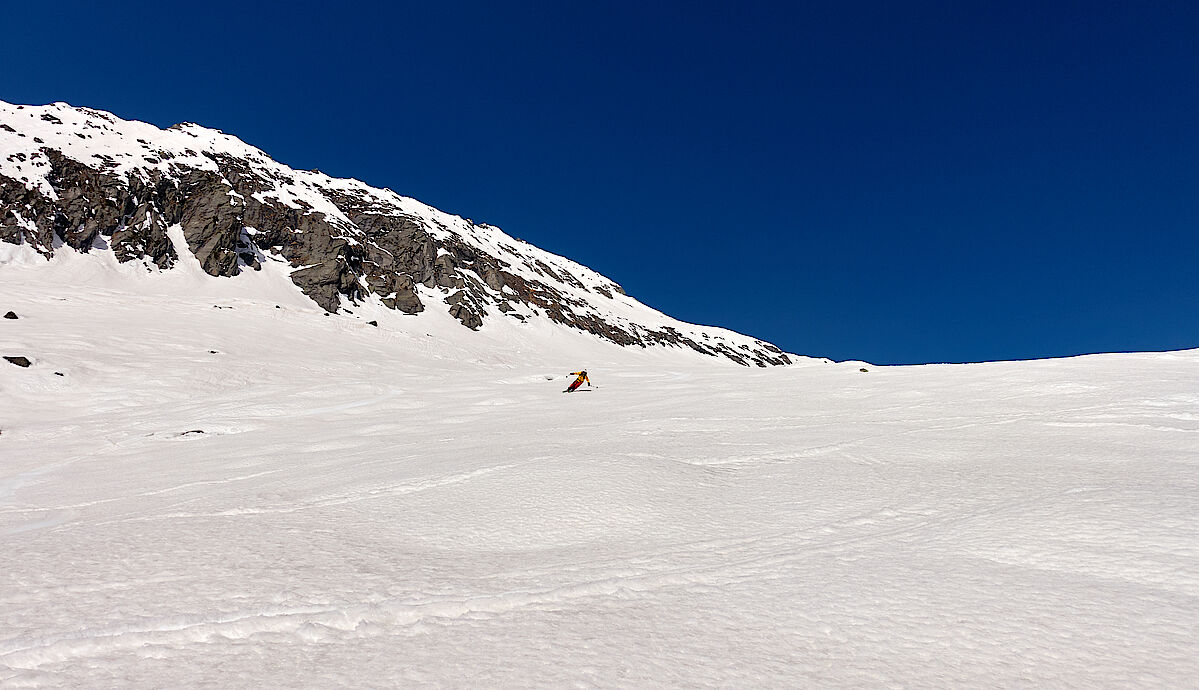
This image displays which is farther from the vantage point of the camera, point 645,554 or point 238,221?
point 238,221

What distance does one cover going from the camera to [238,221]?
67.5 metres

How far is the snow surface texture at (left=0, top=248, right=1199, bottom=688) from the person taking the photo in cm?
214

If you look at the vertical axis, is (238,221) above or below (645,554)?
above

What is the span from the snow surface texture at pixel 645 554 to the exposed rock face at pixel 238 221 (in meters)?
65.2

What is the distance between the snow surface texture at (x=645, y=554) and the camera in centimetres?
214

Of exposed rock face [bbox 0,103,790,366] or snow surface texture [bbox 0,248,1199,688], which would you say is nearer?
snow surface texture [bbox 0,248,1199,688]

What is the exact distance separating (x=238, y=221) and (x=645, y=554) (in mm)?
78439

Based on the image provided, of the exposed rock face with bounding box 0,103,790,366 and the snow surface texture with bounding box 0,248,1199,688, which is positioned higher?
the exposed rock face with bounding box 0,103,790,366

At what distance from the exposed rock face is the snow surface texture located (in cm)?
6516

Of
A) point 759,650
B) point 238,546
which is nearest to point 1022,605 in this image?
point 759,650

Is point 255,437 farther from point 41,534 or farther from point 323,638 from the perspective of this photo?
point 323,638

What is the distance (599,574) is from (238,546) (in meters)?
2.29

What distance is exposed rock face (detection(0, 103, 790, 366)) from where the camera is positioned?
2359 inches

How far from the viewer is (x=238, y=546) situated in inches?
140
